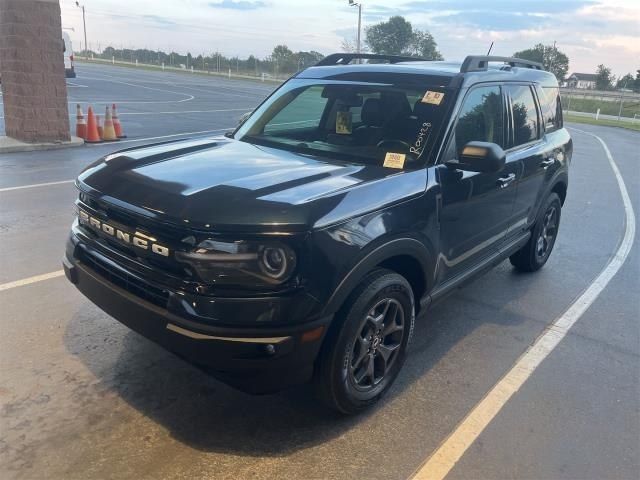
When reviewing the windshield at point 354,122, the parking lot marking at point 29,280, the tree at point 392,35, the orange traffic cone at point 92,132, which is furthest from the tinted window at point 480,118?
the tree at point 392,35

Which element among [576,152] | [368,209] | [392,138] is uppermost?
[392,138]

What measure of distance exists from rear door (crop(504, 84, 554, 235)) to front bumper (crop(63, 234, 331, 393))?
102 inches

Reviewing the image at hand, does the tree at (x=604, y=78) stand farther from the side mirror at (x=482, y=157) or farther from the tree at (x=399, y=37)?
the side mirror at (x=482, y=157)

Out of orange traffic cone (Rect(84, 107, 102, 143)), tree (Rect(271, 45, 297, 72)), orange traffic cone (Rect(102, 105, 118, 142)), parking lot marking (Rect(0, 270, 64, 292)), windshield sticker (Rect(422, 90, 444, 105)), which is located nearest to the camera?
windshield sticker (Rect(422, 90, 444, 105))

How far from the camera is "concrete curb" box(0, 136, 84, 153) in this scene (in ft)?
36.7

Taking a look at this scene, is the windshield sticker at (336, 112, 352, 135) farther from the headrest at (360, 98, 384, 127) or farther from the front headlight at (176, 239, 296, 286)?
the front headlight at (176, 239, 296, 286)

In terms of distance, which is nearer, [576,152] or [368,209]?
[368,209]

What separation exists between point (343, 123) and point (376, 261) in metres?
1.41

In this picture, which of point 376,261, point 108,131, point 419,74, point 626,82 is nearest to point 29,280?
point 376,261

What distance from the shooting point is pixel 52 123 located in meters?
12.0

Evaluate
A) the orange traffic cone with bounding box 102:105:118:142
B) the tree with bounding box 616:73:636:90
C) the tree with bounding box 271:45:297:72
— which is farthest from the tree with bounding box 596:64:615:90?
the orange traffic cone with bounding box 102:105:118:142

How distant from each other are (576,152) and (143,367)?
53.4 feet

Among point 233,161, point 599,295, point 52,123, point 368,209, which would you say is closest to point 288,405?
point 368,209

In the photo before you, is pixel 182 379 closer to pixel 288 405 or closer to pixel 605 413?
pixel 288 405
